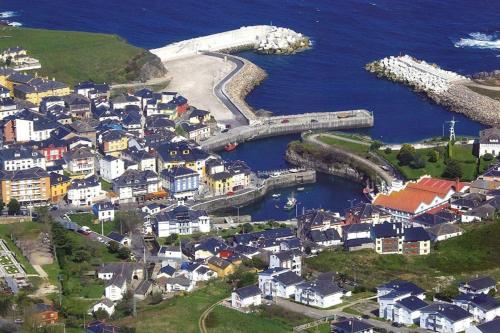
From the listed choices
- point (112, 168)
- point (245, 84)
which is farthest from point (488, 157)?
point (245, 84)

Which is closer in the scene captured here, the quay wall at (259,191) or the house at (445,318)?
the house at (445,318)

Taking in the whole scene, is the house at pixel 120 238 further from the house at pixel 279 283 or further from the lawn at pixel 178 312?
the house at pixel 279 283

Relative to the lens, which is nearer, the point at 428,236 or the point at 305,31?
the point at 428,236

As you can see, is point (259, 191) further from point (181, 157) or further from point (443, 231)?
point (443, 231)

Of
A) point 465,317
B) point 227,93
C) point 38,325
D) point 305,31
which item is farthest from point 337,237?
point 305,31

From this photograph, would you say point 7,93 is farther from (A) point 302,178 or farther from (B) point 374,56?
(B) point 374,56

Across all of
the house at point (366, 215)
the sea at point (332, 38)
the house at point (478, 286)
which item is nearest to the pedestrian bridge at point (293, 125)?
the sea at point (332, 38)
